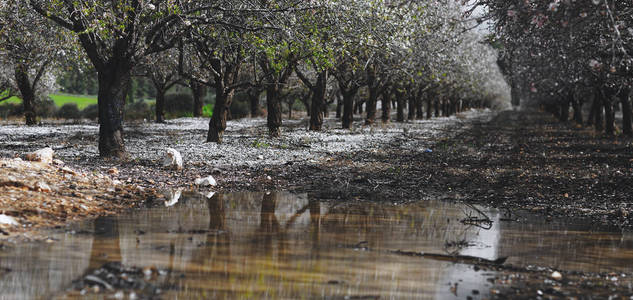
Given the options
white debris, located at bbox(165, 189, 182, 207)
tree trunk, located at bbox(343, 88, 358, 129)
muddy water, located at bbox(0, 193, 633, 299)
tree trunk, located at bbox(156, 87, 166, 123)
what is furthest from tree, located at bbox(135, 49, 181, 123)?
muddy water, located at bbox(0, 193, 633, 299)

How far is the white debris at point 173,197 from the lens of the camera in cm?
982

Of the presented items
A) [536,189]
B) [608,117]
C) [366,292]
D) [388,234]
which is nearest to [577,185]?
[536,189]

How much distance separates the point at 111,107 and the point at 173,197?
616 centimetres

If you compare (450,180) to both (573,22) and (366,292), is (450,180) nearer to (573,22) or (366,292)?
(573,22)

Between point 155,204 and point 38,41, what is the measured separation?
17.7 m

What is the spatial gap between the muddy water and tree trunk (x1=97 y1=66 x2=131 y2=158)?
21.0 feet

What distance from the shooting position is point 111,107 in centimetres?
1536

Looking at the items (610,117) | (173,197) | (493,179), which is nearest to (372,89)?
(610,117)

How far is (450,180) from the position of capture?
13727mm

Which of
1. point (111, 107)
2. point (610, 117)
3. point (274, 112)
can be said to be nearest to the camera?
point (111, 107)

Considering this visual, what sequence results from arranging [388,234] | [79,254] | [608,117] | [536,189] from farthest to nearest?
1. [608,117]
2. [536,189]
3. [388,234]
4. [79,254]

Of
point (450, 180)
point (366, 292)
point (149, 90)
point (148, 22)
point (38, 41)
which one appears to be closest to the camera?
point (366, 292)

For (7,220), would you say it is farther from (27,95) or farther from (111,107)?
(27,95)

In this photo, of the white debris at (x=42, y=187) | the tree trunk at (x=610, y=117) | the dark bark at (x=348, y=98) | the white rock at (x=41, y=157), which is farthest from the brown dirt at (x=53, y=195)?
the tree trunk at (x=610, y=117)
